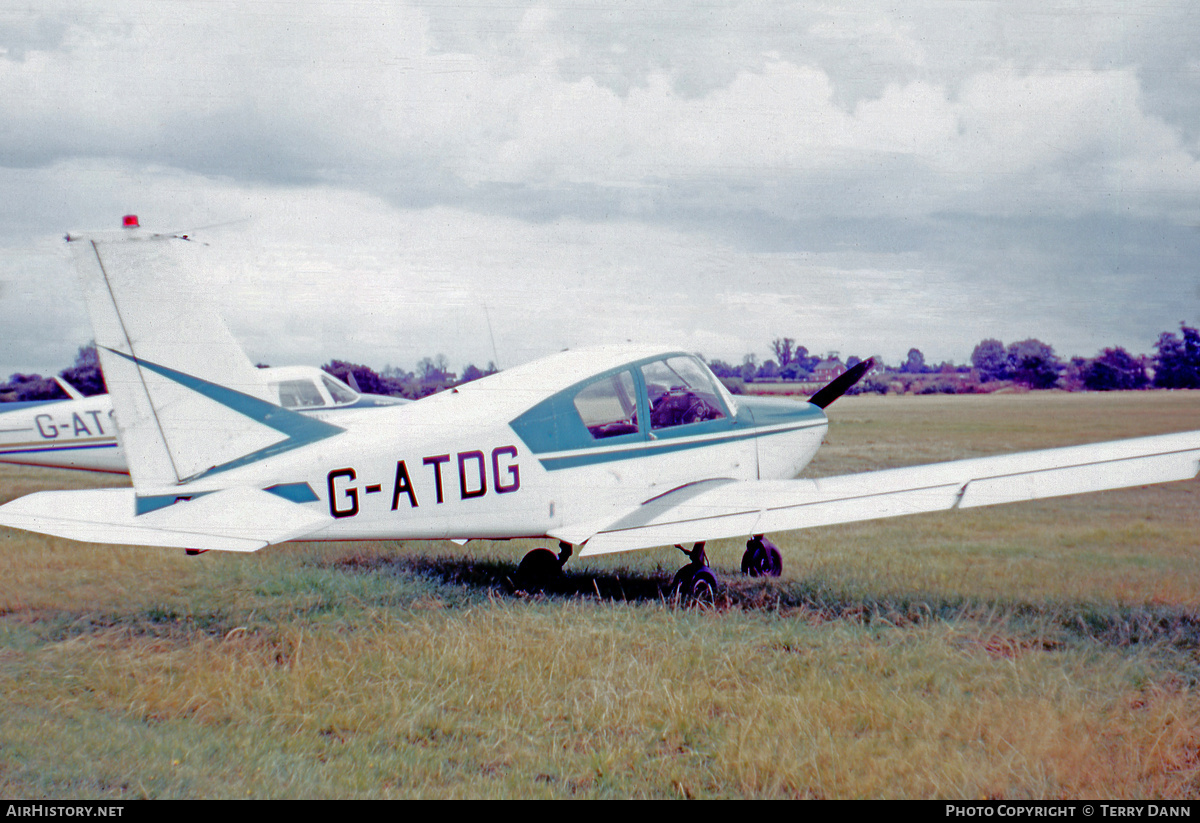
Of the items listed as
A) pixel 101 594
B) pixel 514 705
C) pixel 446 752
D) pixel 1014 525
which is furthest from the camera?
pixel 1014 525

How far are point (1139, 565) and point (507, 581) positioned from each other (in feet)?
20.9

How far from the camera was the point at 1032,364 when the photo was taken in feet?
25.1

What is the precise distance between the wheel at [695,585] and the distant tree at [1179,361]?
456 cm

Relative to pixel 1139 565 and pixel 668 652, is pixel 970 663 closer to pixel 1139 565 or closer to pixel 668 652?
pixel 668 652

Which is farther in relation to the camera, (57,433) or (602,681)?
(57,433)

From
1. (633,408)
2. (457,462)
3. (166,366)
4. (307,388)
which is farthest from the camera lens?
(307,388)

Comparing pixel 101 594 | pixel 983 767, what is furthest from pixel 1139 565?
pixel 101 594

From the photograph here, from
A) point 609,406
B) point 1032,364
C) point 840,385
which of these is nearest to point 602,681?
point 609,406

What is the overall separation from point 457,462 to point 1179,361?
6.73 metres

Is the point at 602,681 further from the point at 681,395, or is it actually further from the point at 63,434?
the point at 63,434

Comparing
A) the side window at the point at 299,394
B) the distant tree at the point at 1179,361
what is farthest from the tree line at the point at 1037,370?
the side window at the point at 299,394

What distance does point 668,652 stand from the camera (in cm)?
459

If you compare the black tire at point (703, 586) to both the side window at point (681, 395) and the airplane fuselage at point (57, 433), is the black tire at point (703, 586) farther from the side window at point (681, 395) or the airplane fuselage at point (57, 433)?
the airplane fuselage at point (57, 433)

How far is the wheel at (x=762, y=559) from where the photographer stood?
282 inches
